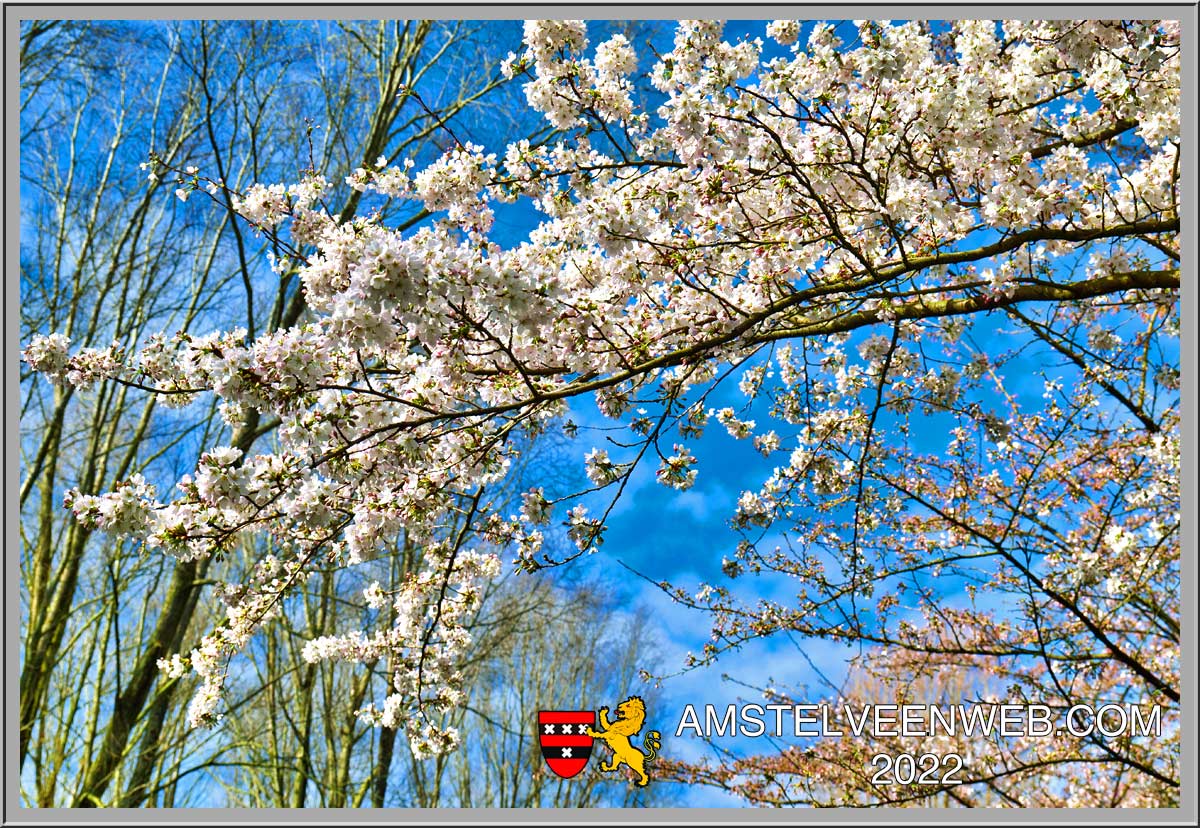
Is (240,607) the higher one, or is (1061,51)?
(1061,51)

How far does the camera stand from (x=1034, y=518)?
554cm

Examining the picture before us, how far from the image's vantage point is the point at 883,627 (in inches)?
195

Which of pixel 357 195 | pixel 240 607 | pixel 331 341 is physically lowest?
pixel 240 607

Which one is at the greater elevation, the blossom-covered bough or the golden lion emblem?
the blossom-covered bough

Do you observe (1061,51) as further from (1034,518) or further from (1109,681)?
(1109,681)

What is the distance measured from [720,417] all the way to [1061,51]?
2550 millimetres

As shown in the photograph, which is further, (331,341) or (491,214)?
(491,214)

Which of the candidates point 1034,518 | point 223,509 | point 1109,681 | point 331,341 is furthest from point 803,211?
point 1109,681

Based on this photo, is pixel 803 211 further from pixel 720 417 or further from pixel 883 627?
pixel 883 627

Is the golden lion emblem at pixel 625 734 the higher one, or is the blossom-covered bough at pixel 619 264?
the blossom-covered bough at pixel 619 264

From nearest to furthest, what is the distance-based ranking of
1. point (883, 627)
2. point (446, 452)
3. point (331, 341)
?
point (331, 341) < point (446, 452) < point (883, 627)

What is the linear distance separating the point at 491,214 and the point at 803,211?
1.22 m

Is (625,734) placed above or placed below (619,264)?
below

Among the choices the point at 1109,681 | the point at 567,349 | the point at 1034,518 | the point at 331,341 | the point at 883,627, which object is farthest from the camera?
the point at 1109,681
